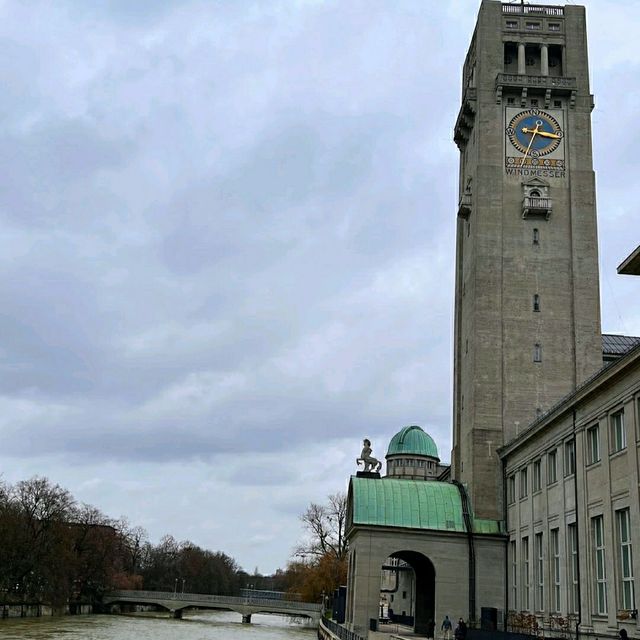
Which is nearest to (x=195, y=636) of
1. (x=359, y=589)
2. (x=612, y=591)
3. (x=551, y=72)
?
(x=359, y=589)

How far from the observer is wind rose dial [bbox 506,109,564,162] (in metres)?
61.1

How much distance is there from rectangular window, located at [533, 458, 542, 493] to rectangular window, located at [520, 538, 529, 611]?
3622 mm

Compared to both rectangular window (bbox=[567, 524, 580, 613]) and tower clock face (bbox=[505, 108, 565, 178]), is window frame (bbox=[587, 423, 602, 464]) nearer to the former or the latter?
rectangular window (bbox=[567, 524, 580, 613])

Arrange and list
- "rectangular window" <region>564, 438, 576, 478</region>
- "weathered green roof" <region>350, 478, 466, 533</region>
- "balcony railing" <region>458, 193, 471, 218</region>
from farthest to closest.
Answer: "balcony railing" <region>458, 193, 471, 218</region> → "weathered green roof" <region>350, 478, 466, 533</region> → "rectangular window" <region>564, 438, 576, 478</region>

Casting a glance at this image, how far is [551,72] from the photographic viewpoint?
6419 cm

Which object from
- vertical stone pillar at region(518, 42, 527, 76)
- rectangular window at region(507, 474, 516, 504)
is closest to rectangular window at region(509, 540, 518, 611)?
rectangular window at region(507, 474, 516, 504)

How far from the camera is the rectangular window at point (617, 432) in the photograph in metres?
34.9

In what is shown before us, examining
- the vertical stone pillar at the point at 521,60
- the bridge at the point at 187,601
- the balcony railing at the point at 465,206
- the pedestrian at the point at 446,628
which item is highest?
the vertical stone pillar at the point at 521,60

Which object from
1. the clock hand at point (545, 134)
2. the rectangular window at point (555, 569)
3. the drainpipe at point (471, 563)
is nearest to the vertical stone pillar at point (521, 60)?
the clock hand at point (545, 134)

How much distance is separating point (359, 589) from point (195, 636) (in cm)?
3033

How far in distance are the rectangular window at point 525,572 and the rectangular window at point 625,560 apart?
1410 centimetres

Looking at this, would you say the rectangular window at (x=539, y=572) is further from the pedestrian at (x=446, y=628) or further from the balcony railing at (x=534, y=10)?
the balcony railing at (x=534, y=10)

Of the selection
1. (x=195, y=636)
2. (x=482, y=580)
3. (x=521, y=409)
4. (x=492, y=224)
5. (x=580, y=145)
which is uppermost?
(x=580, y=145)

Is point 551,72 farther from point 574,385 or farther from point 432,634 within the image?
point 432,634
